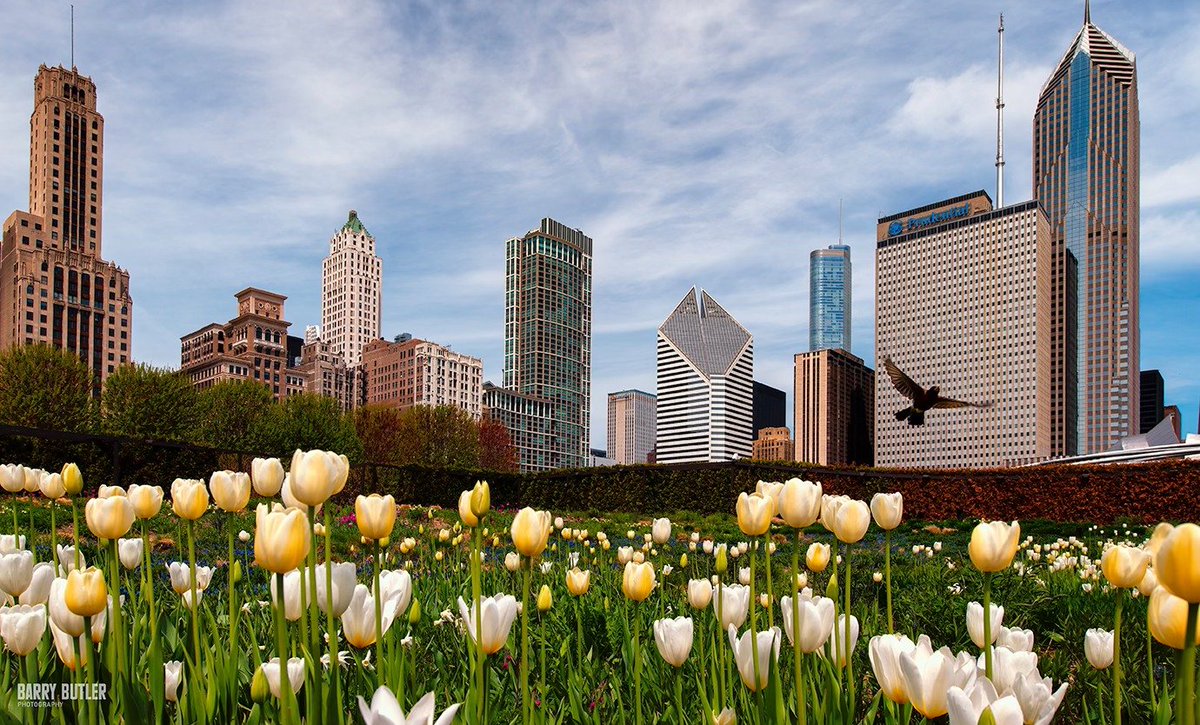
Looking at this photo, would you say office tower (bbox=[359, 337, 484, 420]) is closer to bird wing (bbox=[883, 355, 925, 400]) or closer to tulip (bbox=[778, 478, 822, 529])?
bird wing (bbox=[883, 355, 925, 400])

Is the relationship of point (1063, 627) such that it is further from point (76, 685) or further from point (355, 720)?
point (76, 685)

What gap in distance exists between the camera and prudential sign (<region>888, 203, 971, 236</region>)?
608ft

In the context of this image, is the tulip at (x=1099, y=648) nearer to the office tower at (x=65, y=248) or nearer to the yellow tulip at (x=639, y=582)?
the yellow tulip at (x=639, y=582)

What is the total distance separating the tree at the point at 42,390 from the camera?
43.8 meters

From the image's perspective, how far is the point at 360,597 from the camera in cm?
212

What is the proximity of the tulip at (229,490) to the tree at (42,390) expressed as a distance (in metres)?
48.8

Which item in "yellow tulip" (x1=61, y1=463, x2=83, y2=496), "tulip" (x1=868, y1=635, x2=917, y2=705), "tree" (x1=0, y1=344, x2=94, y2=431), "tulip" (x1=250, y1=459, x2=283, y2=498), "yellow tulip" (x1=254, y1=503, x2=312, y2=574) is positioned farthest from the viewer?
"tree" (x1=0, y1=344, x2=94, y2=431)

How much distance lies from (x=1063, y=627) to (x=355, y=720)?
4.45 metres

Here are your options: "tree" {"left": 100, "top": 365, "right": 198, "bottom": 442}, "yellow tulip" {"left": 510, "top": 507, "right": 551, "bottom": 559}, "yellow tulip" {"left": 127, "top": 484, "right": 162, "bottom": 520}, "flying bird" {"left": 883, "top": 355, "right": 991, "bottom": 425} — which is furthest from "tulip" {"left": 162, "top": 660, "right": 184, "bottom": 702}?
"tree" {"left": 100, "top": 365, "right": 198, "bottom": 442}

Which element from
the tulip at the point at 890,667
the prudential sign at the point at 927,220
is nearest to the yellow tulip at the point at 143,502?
the tulip at the point at 890,667

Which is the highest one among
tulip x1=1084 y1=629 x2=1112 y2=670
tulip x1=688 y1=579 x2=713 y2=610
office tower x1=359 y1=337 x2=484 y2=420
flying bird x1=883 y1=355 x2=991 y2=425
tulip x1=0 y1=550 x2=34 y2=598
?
office tower x1=359 y1=337 x2=484 y2=420

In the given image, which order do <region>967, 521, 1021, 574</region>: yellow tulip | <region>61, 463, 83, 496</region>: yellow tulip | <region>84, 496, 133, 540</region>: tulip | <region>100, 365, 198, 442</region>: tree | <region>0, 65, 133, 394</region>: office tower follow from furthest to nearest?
<region>0, 65, 133, 394</region>: office tower < <region>100, 365, 198, 442</region>: tree < <region>61, 463, 83, 496</region>: yellow tulip < <region>84, 496, 133, 540</region>: tulip < <region>967, 521, 1021, 574</region>: yellow tulip

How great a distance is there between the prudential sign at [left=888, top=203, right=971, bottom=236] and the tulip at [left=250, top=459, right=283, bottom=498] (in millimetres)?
199726

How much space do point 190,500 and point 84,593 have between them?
756mm
